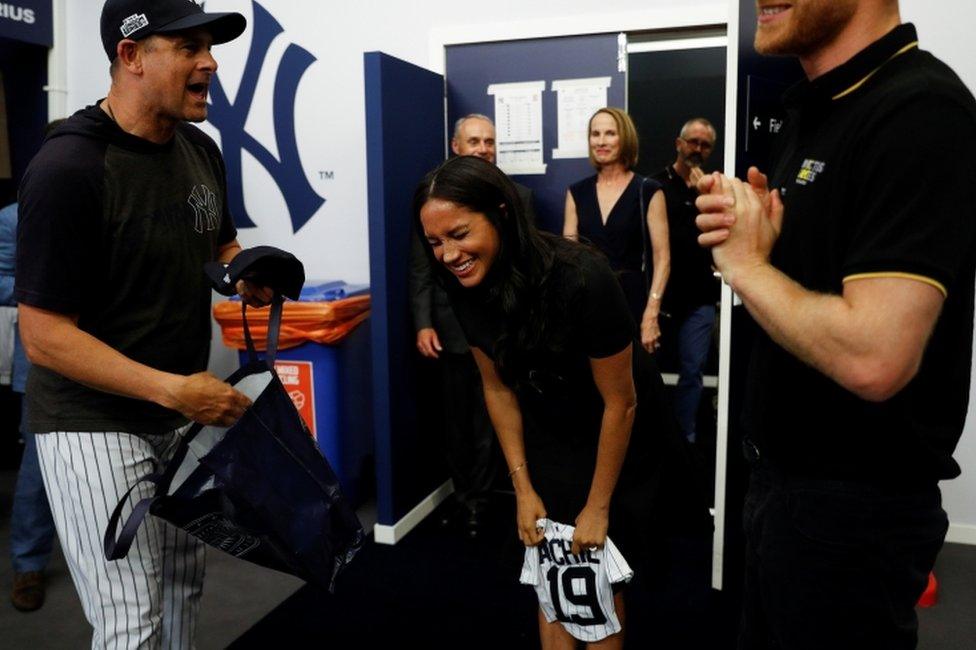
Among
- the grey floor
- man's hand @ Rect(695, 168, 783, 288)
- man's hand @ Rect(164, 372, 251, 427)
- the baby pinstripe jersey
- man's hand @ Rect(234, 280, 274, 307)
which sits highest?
man's hand @ Rect(695, 168, 783, 288)

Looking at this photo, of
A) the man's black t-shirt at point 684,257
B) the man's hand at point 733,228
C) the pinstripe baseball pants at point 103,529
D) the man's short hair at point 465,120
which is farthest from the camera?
the man's black t-shirt at point 684,257

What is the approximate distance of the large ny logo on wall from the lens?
3.92m

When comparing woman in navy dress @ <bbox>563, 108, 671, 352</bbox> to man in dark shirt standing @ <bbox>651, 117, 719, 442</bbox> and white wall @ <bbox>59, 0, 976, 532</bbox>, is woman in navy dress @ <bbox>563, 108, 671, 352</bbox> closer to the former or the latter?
man in dark shirt standing @ <bbox>651, 117, 719, 442</bbox>

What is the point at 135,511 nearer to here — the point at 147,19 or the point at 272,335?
the point at 272,335

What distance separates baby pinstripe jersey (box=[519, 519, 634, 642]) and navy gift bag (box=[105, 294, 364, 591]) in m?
0.43

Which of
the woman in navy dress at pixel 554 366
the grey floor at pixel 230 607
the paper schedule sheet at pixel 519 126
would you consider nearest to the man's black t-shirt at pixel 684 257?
the paper schedule sheet at pixel 519 126

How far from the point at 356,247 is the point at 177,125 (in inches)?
85.7

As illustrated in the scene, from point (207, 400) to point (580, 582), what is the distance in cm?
84

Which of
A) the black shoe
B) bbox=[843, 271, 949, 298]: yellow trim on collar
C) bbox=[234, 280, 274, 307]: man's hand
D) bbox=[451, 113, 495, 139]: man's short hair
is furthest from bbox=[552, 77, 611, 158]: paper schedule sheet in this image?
bbox=[843, 271, 949, 298]: yellow trim on collar

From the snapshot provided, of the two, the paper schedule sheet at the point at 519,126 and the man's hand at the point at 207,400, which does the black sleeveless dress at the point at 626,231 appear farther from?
the man's hand at the point at 207,400

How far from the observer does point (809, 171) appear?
112cm

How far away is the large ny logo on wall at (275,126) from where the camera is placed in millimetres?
3916

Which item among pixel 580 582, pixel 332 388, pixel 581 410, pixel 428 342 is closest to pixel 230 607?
pixel 332 388

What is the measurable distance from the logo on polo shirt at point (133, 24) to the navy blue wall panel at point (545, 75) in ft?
7.25
